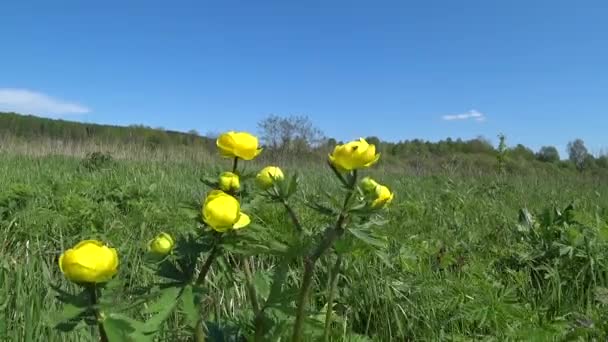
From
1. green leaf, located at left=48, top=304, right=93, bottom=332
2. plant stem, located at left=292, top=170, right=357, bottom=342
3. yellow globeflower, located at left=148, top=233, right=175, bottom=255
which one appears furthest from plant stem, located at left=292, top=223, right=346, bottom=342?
green leaf, located at left=48, top=304, right=93, bottom=332

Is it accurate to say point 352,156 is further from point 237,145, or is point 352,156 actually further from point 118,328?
point 118,328

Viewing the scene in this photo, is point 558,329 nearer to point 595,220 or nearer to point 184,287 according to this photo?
point 595,220

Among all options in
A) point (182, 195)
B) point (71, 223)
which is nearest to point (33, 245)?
point (71, 223)

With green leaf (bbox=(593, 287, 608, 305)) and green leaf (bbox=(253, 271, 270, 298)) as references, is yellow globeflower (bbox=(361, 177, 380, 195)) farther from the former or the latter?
green leaf (bbox=(593, 287, 608, 305))

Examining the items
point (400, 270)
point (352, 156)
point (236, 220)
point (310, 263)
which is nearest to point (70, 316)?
point (236, 220)

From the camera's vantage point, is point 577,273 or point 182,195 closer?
point 577,273

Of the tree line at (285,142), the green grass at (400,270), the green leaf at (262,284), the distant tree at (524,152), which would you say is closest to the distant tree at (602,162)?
the tree line at (285,142)

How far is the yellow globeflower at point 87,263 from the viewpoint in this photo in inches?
28.5

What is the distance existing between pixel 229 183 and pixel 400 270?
1.36 m

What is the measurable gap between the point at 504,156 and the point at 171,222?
11841 mm

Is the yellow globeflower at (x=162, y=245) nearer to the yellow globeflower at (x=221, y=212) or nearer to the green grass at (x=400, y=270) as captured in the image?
the yellow globeflower at (x=221, y=212)

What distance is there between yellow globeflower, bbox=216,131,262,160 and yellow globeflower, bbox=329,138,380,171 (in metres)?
0.18

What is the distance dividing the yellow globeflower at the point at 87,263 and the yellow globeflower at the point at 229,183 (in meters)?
0.24

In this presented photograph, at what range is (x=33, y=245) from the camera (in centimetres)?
226
